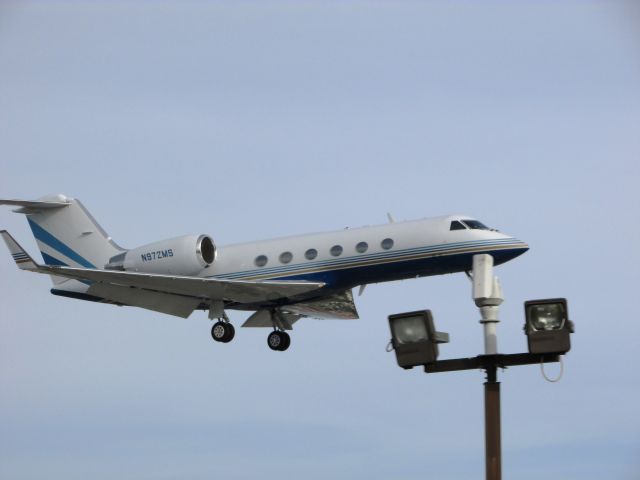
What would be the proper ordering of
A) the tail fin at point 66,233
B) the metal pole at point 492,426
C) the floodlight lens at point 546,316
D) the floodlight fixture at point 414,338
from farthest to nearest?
the tail fin at point 66,233
the floodlight fixture at point 414,338
the floodlight lens at point 546,316
the metal pole at point 492,426

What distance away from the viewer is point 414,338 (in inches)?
492

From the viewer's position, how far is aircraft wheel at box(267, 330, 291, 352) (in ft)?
112

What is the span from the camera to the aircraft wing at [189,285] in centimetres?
3116

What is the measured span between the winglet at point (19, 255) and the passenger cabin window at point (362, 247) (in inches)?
343

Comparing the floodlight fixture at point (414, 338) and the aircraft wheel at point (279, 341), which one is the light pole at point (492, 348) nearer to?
the floodlight fixture at point (414, 338)

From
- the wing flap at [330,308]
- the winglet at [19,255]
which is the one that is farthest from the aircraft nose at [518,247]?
the winglet at [19,255]

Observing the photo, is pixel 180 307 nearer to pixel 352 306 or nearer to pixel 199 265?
pixel 199 265

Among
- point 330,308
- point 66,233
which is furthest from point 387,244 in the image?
point 66,233

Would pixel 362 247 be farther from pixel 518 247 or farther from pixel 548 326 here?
pixel 548 326

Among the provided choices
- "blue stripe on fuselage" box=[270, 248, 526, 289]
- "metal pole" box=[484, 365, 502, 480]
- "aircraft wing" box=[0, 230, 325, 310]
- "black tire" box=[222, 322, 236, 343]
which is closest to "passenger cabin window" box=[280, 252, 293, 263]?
"blue stripe on fuselage" box=[270, 248, 526, 289]

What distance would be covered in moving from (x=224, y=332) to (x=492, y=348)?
69.9 feet

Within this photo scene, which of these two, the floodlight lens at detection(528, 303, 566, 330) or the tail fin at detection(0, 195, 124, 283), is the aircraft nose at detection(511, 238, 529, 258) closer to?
the tail fin at detection(0, 195, 124, 283)

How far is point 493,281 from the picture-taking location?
43.8 ft

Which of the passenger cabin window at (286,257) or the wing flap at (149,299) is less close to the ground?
the passenger cabin window at (286,257)
